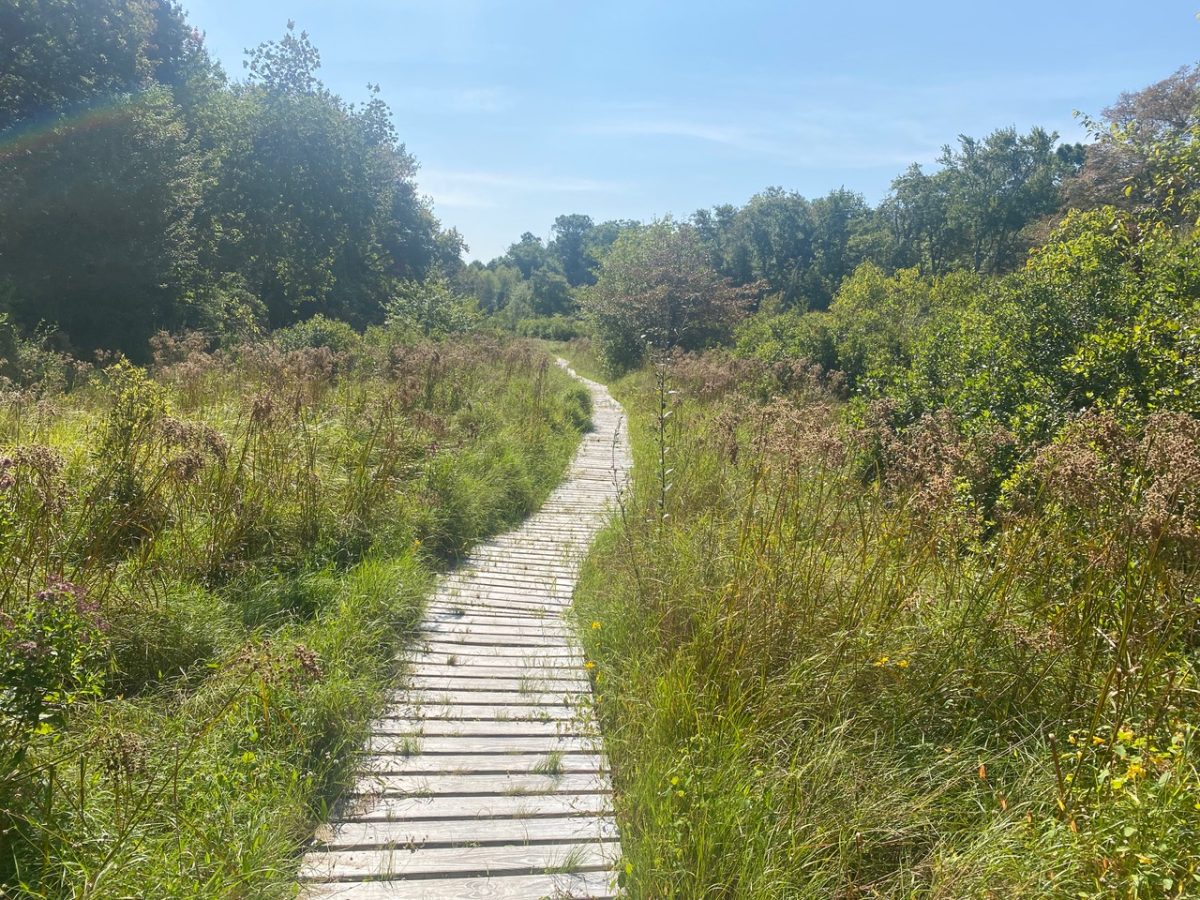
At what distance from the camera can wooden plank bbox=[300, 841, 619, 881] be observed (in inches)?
94.2

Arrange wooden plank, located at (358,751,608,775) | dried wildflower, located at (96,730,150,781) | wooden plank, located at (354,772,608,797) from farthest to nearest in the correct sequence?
1. wooden plank, located at (358,751,608,775)
2. wooden plank, located at (354,772,608,797)
3. dried wildflower, located at (96,730,150,781)

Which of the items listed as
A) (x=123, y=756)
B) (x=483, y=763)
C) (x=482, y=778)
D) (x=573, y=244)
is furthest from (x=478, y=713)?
(x=573, y=244)

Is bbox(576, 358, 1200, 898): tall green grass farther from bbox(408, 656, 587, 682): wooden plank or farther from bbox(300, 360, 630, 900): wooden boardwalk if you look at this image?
bbox(408, 656, 587, 682): wooden plank

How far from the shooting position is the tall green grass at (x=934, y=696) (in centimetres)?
208

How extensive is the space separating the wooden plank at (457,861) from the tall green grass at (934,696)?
18 centimetres

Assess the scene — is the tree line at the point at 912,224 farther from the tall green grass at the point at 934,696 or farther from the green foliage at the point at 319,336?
the tall green grass at the point at 934,696

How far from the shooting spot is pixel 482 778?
3.01 m

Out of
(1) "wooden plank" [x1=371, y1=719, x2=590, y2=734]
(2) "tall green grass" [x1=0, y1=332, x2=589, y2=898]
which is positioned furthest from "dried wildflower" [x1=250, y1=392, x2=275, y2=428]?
(1) "wooden plank" [x1=371, y1=719, x2=590, y2=734]

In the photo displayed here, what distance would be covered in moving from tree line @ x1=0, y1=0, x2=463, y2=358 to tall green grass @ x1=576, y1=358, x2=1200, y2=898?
1176 cm

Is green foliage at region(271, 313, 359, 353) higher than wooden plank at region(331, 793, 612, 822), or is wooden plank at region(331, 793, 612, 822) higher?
green foliage at region(271, 313, 359, 353)

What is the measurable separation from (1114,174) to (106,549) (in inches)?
1400

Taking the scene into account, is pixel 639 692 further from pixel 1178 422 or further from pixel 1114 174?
pixel 1114 174

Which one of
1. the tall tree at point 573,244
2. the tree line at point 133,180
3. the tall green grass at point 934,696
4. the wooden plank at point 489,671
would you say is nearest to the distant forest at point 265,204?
the tree line at point 133,180

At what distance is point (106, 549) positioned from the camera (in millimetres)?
3701
